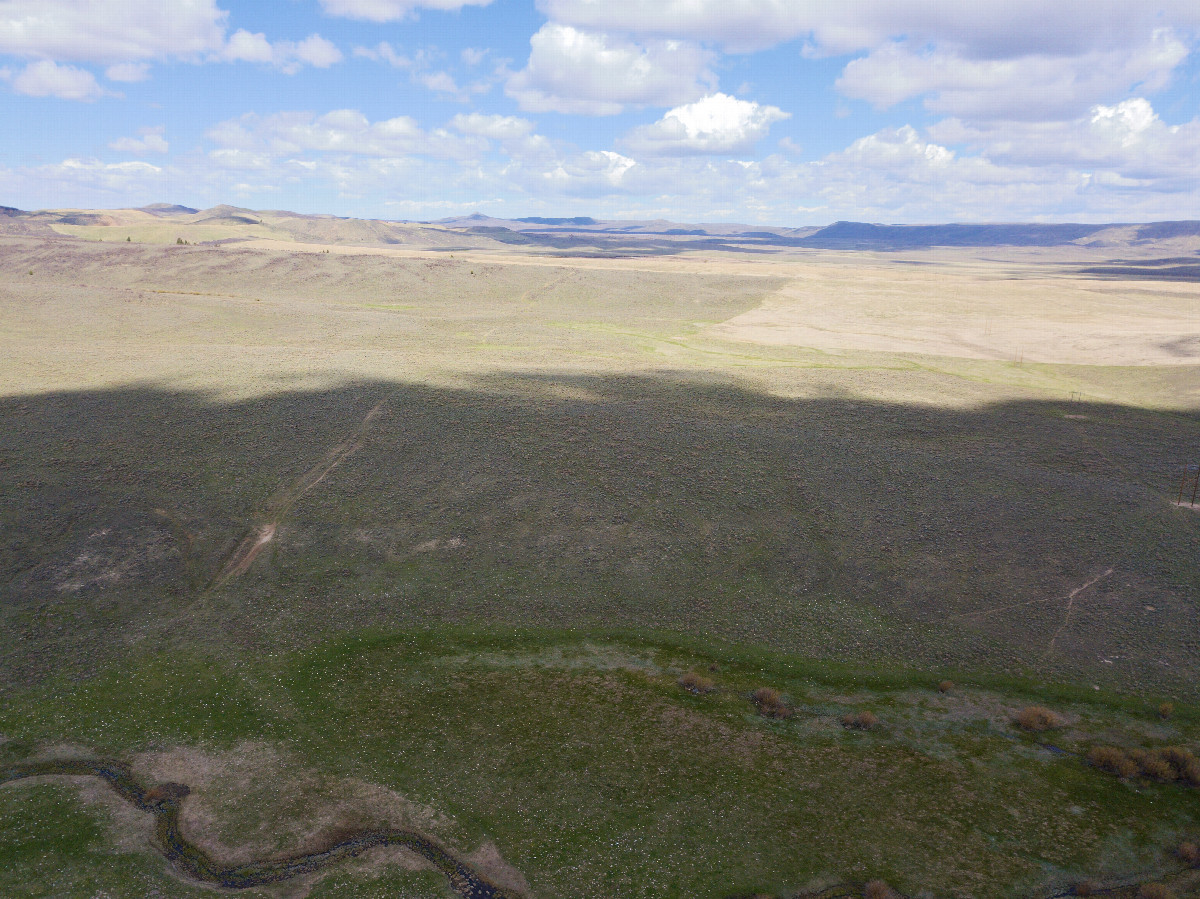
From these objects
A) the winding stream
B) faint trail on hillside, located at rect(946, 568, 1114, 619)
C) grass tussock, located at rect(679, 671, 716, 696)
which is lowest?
the winding stream

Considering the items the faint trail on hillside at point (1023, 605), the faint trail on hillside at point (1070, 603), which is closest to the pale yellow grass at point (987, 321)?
the faint trail on hillside at point (1070, 603)

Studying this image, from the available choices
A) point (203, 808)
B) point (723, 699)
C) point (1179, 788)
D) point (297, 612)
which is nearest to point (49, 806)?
point (203, 808)

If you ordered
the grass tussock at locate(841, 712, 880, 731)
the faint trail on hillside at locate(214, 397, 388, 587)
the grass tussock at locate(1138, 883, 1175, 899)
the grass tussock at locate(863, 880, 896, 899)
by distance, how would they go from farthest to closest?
1. the faint trail on hillside at locate(214, 397, 388, 587)
2. the grass tussock at locate(841, 712, 880, 731)
3. the grass tussock at locate(863, 880, 896, 899)
4. the grass tussock at locate(1138, 883, 1175, 899)

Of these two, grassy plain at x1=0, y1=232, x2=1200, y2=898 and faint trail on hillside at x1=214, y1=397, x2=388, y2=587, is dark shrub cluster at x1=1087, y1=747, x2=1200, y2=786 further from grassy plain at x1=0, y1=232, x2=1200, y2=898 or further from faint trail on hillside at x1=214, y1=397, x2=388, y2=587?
faint trail on hillside at x1=214, y1=397, x2=388, y2=587

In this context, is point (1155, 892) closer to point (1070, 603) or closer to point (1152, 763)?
point (1152, 763)

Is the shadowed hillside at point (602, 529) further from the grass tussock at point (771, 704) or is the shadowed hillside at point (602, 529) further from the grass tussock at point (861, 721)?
the grass tussock at point (861, 721)

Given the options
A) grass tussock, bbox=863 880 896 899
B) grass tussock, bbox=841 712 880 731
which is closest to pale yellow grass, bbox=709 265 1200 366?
grass tussock, bbox=841 712 880 731
